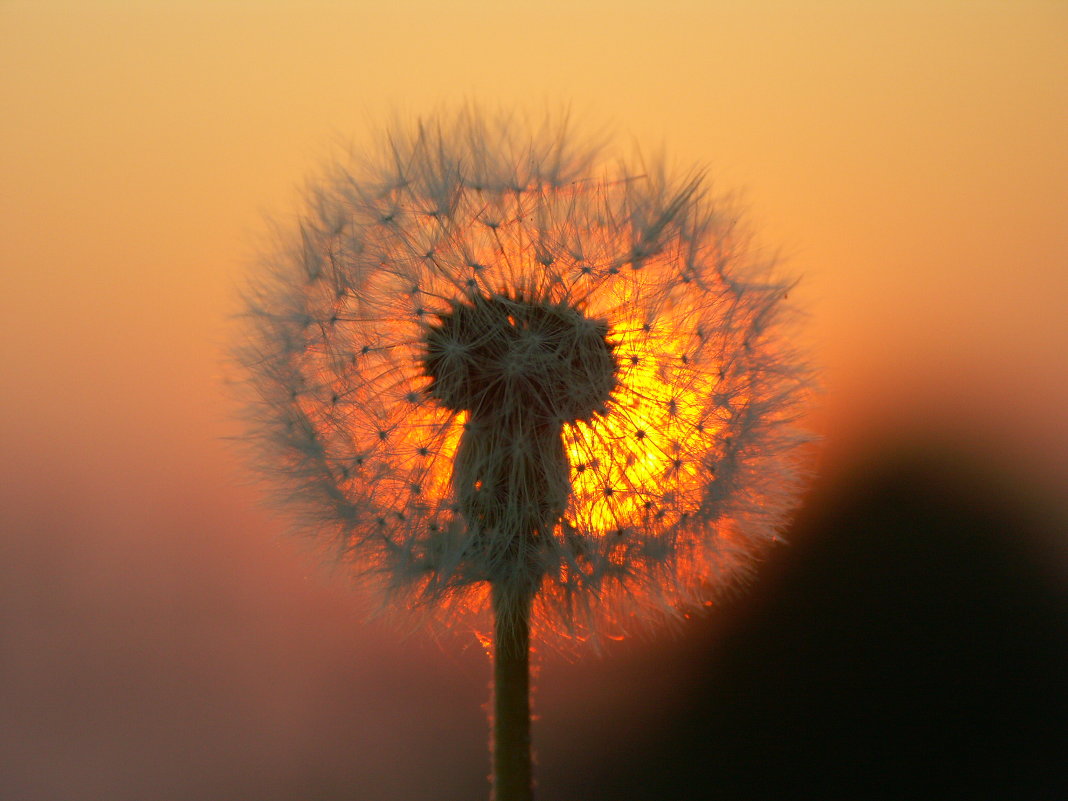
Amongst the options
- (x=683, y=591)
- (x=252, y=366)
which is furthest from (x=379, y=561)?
(x=683, y=591)

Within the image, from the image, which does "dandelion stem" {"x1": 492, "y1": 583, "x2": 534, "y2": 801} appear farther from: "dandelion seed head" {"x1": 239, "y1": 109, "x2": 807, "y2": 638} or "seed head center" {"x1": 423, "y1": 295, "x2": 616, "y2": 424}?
"seed head center" {"x1": 423, "y1": 295, "x2": 616, "y2": 424}

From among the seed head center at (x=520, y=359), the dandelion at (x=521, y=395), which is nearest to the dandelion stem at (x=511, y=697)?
the dandelion at (x=521, y=395)

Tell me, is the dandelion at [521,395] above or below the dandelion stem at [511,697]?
above

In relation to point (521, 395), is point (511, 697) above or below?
below

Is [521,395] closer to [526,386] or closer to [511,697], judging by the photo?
[526,386]

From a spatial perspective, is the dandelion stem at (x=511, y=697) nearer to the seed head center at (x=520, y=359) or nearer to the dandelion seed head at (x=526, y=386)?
the dandelion seed head at (x=526, y=386)

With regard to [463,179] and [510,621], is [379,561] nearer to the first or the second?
[510,621]

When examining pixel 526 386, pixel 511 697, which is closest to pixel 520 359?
→ pixel 526 386
